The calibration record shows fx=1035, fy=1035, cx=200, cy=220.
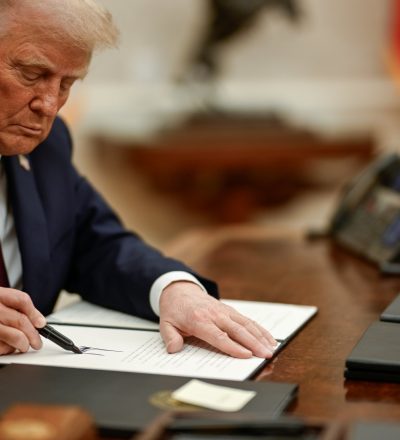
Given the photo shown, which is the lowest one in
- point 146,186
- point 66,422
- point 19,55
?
point 146,186

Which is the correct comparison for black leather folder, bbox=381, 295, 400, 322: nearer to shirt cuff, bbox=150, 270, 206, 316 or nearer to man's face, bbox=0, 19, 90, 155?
shirt cuff, bbox=150, 270, 206, 316

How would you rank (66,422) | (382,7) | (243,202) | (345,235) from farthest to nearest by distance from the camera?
(382,7) < (243,202) < (345,235) < (66,422)

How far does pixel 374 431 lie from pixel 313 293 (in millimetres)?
1298

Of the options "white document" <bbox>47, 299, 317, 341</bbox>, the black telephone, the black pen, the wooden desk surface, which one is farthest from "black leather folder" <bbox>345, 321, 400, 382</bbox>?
the black telephone

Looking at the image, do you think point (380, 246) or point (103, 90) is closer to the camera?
point (380, 246)

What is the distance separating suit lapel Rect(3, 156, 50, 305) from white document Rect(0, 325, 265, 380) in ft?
1.30

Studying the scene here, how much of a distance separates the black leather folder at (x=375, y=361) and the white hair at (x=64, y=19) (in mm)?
890

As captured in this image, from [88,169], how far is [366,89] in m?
1.84

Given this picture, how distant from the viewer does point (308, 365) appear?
2012 mm

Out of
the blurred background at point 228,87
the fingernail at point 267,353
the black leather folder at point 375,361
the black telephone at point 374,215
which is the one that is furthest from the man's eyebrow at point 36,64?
the blurred background at point 228,87

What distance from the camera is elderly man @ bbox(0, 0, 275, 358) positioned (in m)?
2.13

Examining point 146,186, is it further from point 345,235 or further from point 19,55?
point 19,55

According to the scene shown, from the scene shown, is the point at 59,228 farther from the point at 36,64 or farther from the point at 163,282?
the point at 36,64

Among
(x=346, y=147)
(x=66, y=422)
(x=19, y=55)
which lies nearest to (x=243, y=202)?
(x=346, y=147)
